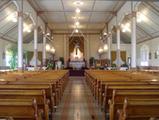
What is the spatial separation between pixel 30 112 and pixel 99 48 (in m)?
37.3

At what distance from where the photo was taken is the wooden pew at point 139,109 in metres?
3.96

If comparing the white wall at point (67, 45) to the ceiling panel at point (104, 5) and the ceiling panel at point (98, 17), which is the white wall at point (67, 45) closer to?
the ceiling panel at point (98, 17)

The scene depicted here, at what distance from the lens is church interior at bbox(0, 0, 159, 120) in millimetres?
5160

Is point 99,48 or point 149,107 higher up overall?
point 99,48

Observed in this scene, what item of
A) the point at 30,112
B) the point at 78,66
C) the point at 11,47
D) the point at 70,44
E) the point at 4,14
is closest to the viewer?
the point at 30,112

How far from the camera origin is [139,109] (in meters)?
4.03

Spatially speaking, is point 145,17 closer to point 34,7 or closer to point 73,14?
point 73,14

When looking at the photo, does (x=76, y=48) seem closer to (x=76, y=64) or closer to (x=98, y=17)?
(x=76, y=64)

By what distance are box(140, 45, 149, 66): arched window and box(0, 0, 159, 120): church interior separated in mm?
107

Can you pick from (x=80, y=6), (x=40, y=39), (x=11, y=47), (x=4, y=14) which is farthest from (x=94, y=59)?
(x=4, y=14)

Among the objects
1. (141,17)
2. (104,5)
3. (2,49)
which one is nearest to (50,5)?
(104,5)

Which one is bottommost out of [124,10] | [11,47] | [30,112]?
[30,112]

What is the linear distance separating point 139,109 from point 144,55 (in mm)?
30138

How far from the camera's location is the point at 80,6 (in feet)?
78.1
